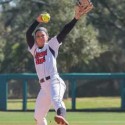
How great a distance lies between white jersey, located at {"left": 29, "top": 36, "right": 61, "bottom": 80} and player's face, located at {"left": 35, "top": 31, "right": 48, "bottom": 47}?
0.08 meters

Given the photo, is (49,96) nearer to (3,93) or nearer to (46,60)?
(46,60)

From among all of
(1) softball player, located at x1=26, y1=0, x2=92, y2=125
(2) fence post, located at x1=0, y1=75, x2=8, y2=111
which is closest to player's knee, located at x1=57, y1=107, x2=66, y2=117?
(1) softball player, located at x1=26, y1=0, x2=92, y2=125

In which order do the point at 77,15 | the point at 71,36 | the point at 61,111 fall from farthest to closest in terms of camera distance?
the point at 71,36 < the point at 77,15 < the point at 61,111

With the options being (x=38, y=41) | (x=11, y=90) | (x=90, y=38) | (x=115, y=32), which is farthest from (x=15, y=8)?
(x=38, y=41)

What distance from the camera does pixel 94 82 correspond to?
47.5 m

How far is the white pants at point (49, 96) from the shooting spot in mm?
9289

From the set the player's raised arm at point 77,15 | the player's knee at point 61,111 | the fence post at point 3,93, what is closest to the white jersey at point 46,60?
the player's raised arm at point 77,15

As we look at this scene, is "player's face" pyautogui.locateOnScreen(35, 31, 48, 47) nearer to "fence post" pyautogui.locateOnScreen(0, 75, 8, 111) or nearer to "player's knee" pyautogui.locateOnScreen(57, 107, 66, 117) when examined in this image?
"player's knee" pyautogui.locateOnScreen(57, 107, 66, 117)

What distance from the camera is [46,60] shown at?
9547 mm

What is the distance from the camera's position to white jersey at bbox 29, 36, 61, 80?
9.52 meters

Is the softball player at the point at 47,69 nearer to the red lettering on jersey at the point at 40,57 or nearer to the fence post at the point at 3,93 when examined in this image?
the red lettering on jersey at the point at 40,57

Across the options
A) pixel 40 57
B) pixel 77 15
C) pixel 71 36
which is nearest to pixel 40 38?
pixel 40 57

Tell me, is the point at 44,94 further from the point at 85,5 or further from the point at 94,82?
the point at 94,82

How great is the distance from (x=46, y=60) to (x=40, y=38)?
1.27ft
